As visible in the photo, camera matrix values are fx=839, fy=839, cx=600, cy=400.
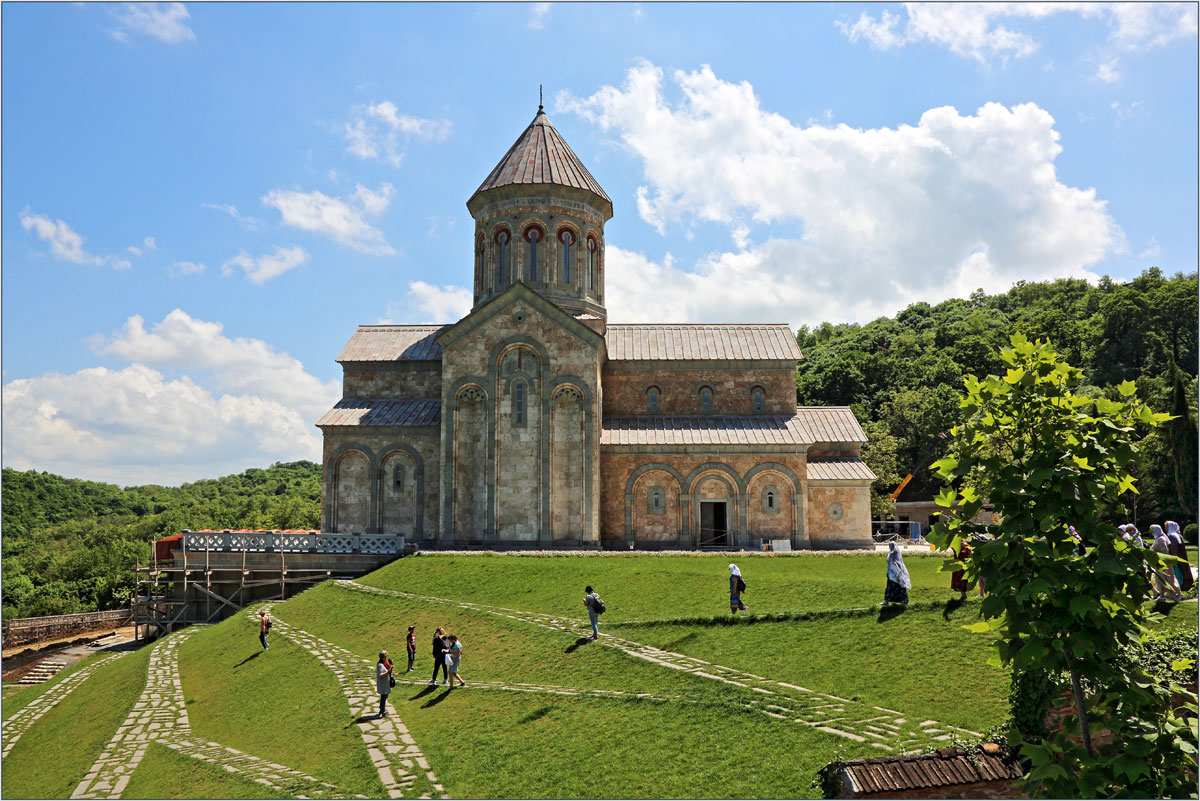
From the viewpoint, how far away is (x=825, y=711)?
1352 cm

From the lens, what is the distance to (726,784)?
1188 centimetres

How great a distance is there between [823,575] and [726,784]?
1474 centimetres

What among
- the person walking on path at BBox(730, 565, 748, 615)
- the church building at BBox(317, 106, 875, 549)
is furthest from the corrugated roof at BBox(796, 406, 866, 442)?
the person walking on path at BBox(730, 565, 748, 615)

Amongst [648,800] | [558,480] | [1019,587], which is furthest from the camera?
[558,480]

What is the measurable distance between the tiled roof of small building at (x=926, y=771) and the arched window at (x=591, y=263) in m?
32.0

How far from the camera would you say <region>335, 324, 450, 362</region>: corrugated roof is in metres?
40.3

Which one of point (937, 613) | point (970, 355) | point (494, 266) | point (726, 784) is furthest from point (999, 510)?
point (970, 355)

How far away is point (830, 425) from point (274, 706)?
26803 millimetres

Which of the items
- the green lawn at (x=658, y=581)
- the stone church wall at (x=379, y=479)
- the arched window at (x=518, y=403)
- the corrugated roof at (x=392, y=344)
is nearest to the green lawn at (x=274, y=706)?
the green lawn at (x=658, y=581)

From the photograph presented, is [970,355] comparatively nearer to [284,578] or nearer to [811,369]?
[811,369]

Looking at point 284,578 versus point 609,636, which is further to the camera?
point 284,578

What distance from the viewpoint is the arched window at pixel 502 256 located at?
39.6m

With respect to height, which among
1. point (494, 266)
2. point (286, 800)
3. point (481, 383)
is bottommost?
point (286, 800)

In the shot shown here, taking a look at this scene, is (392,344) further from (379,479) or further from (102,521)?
(102,521)
